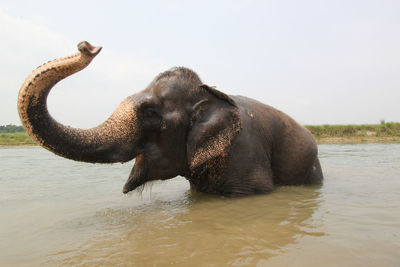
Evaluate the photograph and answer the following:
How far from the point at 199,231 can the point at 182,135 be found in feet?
4.52

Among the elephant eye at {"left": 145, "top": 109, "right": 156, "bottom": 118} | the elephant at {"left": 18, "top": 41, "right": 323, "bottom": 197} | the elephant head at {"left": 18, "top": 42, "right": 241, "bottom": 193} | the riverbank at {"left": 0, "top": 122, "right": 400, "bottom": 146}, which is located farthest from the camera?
the riverbank at {"left": 0, "top": 122, "right": 400, "bottom": 146}

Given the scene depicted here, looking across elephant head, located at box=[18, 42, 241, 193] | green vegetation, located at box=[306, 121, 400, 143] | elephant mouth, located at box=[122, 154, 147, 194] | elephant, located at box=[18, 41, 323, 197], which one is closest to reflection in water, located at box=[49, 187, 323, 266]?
elephant mouth, located at box=[122, 154, 147, 194]

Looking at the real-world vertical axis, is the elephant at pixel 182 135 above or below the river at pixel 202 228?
above

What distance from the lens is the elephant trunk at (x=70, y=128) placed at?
2.49m

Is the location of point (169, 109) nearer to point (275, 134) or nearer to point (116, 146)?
point (116, 146)

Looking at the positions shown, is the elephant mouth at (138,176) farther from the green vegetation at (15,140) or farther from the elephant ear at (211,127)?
the green vegetation at (15,140)

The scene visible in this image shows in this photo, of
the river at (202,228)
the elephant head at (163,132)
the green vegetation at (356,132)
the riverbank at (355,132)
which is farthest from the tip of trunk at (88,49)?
the green vegetation at (356,132)

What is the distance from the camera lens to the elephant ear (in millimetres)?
3590

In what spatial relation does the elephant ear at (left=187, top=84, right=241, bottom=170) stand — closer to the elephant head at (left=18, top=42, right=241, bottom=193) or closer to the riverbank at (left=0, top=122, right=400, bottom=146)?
the elephant head at (left=18, top=42, right=241, bottom=193)

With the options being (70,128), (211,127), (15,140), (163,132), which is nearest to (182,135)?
(163,132)

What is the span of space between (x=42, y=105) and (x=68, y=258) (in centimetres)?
126

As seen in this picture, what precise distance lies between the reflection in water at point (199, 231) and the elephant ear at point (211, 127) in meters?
0.60

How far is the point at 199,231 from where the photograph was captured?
8.26ft

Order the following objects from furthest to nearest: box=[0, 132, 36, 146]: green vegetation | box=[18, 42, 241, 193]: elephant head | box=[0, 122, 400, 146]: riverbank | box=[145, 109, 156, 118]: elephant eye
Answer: box=[0, 132, 36, 146]: green vegetation
box=[0, 122, 400, 146]: riverbank
box=[145, 109, 156, 118]: elephant eye
box=[18, 42, 241, 193]: elephant head
